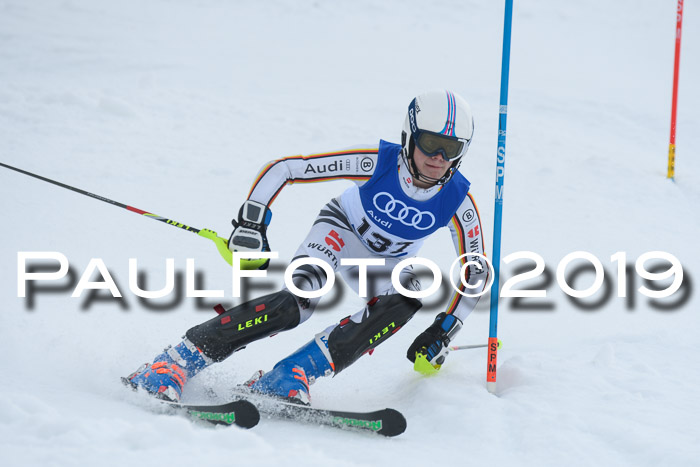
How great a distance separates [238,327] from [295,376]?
34 cm

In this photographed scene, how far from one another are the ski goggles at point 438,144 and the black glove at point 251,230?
812 mm

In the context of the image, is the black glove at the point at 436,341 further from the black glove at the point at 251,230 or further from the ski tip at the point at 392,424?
the black glove at the point at 251,230

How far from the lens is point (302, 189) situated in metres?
7.10

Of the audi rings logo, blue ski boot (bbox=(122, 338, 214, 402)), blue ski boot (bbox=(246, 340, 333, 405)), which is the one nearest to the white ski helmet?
the audi rings logo

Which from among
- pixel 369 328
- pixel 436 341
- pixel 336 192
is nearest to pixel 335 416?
pixel 369 328

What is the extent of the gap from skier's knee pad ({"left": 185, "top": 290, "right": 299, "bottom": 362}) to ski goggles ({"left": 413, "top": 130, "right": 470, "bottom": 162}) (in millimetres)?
1008

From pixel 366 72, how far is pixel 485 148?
333 cm

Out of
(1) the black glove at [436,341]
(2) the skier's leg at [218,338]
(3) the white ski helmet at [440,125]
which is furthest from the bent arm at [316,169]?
(1) the black glove at [436,341]

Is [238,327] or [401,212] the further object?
[401,212]

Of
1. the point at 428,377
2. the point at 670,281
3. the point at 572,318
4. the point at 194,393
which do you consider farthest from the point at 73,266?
the point at 670,281

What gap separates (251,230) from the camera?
3.33 meters

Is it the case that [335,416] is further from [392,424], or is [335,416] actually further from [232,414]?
[232,414]

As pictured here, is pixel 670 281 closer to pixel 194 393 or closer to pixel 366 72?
pixel 194 393

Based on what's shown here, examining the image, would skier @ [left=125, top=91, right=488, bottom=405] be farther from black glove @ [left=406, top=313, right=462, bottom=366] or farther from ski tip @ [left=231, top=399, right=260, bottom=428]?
ski tip @ [left=231, top=399, right=260, bottom=428]
